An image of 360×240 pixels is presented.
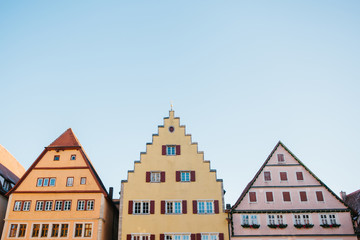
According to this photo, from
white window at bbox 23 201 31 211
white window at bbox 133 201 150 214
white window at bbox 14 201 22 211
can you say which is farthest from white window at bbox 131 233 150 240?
white window at bbox 14 201 22 211

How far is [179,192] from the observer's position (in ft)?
117

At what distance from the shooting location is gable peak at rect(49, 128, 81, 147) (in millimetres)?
38906

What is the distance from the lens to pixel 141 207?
115 ft

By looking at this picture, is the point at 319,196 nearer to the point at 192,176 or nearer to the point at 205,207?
the point at 205,207

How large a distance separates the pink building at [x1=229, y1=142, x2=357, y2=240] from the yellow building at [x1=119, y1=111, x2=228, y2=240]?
7.77ft

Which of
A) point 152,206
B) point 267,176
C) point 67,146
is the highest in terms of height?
point 67,146

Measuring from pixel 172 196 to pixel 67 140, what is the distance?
46.2 ft

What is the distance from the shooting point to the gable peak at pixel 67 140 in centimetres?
3891

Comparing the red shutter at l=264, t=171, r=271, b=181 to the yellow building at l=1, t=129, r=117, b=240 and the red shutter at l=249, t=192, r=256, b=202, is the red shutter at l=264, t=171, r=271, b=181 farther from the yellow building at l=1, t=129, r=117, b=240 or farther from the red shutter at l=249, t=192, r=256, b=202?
the yellow building at l=1, t=129, r=117, b=240

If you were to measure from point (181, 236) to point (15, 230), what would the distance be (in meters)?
16.8

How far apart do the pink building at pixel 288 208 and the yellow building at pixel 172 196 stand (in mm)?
2369

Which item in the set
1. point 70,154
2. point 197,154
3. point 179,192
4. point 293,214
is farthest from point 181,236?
point 70,154

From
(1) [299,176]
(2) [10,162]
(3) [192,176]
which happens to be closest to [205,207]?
(3) [192,176]

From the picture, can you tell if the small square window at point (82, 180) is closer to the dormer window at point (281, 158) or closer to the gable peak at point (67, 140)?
the gable peak at point (67, 140)
